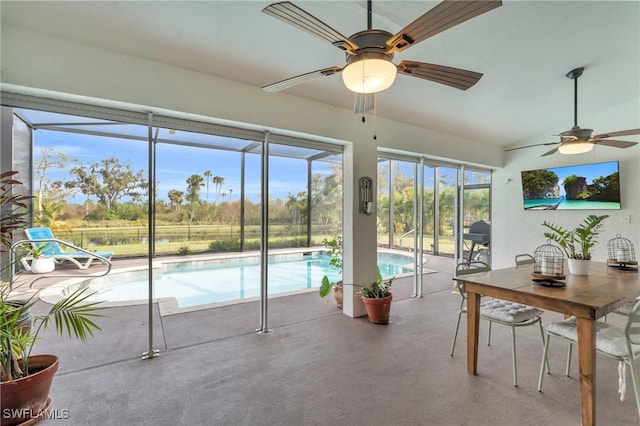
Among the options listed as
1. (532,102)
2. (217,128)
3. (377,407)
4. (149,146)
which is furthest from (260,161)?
(532,102)

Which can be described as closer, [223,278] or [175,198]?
[175,198]

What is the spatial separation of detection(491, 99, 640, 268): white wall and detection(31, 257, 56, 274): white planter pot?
26.0ft

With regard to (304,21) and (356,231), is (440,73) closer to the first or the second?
(304,21)

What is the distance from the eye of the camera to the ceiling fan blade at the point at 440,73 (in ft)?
5.93

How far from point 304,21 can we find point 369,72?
1.40 ft

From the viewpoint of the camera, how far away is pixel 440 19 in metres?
1.42

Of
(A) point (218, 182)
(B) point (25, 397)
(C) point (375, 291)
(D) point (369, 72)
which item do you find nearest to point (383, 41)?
(D) point (369, 72)

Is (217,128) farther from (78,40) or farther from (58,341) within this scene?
(58,341)

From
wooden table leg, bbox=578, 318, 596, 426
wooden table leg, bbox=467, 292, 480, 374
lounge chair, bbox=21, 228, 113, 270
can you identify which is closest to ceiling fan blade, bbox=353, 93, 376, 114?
wooden table leg, bbox=467, 292, 480, 374

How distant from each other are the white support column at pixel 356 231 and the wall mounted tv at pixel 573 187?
11.8ft

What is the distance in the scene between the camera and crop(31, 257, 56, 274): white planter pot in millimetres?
4281

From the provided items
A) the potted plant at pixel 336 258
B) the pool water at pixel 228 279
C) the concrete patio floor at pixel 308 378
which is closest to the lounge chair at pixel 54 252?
the pool water at pixel 228 279

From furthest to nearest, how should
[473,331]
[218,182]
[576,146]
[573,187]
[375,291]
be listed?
[218,182]
[573,187]
[375,291]
[576,146]
[473,331]

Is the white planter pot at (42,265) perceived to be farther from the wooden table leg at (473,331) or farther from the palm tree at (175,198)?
the wooden table leg at (473,331)
